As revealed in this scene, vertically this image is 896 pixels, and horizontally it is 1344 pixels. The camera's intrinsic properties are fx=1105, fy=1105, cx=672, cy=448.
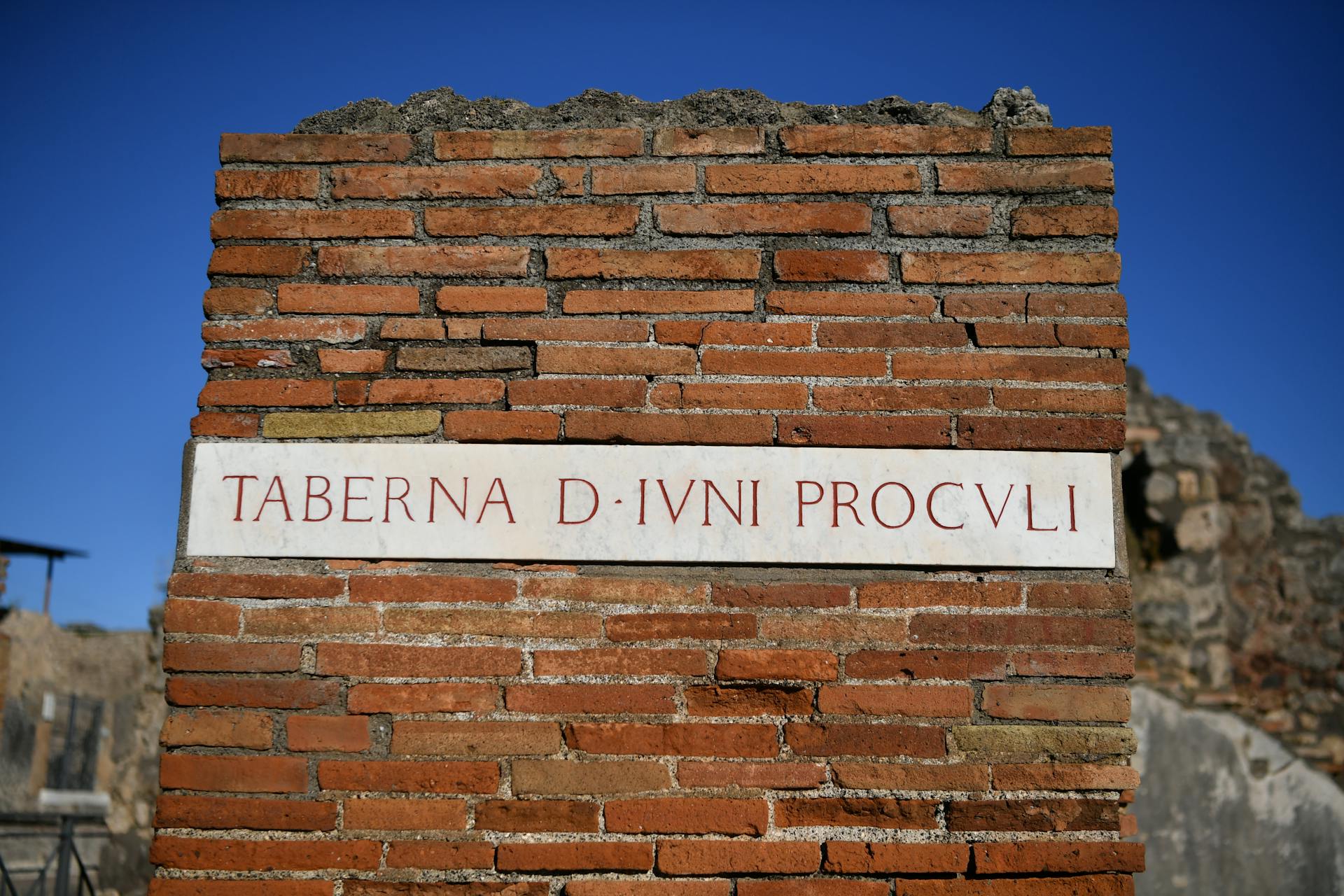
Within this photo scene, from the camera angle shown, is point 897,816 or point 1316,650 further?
point 1316,650

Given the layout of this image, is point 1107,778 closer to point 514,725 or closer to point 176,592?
point 514,725

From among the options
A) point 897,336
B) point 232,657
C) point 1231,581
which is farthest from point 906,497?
point 1231,581

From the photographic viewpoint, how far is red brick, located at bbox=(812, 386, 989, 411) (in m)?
2.68

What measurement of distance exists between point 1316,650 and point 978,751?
556 cm

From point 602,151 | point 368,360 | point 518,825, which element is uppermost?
point 602,151

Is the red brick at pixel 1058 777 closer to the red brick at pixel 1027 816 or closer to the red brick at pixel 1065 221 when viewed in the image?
the red brick at pixel 1027 816

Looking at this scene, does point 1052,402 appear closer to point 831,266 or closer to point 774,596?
point 831,266

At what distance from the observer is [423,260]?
2.80 m

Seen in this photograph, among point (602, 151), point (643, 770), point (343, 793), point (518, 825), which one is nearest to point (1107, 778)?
point (643, 770)

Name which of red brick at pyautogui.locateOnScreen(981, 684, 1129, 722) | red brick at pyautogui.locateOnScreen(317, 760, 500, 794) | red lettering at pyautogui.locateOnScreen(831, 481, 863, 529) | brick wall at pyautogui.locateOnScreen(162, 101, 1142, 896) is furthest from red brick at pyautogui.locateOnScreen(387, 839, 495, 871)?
red brick at pyautogui.locateOnScreen(981, 684, 1129, 722)

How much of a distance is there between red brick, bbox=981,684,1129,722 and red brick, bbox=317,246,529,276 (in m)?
1.54

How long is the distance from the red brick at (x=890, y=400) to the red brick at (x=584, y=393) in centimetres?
44

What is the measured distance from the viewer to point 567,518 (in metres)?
2.63

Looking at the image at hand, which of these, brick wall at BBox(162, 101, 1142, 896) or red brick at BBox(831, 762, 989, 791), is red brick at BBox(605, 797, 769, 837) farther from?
red brick at BBox(831, 762, 989, 791)
